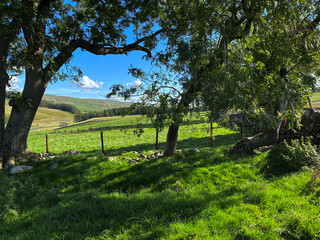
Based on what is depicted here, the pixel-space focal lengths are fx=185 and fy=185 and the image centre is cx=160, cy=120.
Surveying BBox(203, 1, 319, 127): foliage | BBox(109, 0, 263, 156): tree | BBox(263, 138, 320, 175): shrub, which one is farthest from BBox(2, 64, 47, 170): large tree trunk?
BBox(263, 138, 320, 175): shrub

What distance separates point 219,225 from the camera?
145 inches

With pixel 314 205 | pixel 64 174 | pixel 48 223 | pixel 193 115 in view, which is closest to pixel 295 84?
pixel 193 115

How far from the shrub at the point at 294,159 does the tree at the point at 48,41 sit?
7.67 metres

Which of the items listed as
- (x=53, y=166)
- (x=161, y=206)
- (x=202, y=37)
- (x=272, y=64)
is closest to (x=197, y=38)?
(x=202, y=37)

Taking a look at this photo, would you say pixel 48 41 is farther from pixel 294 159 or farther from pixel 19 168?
pixel 294 159

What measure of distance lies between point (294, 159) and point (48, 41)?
11.4 m

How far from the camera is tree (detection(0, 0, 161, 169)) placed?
7820 mm

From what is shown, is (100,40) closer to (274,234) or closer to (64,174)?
(64,174)

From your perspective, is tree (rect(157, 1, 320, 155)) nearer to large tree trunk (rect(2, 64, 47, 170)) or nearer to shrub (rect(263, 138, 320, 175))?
shrub (rect(263, 138, 320, 175))

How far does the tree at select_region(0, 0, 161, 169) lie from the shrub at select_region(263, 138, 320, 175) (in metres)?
7.67

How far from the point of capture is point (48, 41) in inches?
327

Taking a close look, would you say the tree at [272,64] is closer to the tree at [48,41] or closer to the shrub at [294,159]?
the shrub at [294,159]

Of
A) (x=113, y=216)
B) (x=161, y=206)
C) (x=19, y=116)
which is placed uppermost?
(x=19, y=116)

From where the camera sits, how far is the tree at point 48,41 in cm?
782
